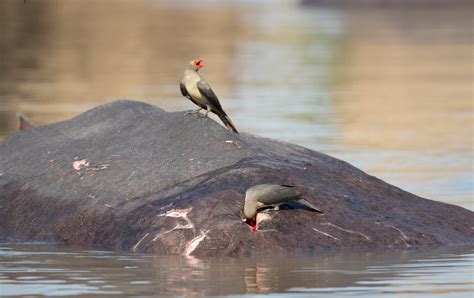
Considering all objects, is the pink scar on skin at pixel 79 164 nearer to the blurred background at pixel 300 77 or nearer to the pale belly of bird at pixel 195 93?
the pale belly of bird at pixel 195 93

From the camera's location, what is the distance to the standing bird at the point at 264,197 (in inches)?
507

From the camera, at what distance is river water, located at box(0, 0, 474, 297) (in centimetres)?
1226

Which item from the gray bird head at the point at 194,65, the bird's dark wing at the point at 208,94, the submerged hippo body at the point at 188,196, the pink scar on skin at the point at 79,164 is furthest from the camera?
the pink scar on skin at the point at 79,164

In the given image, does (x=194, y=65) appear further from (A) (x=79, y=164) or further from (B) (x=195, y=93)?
(A) (x=79, y=164)

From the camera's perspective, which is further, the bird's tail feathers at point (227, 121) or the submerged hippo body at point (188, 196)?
the bird's tail feathers at point (227, 121)

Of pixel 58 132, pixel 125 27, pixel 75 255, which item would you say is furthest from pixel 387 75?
pixel 125 27

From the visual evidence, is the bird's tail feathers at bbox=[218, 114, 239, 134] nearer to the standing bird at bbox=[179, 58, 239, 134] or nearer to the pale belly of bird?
the standing bird at bbox=[179, 58, 239, 134]

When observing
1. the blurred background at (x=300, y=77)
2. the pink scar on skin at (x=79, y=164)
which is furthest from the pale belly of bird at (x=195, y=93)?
the blurred background at (x=300, y=77)

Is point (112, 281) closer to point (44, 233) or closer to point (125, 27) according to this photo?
point (44, 233)

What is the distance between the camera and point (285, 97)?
1310 inches

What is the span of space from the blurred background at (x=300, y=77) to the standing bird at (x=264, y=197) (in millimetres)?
3838

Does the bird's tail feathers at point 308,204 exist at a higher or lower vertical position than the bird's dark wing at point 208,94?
lower

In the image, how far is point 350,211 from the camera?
13.6 metres

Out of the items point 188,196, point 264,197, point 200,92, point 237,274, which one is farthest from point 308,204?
point 200,92
